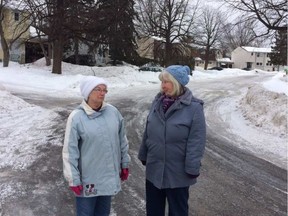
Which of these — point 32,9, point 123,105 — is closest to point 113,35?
point 32,9

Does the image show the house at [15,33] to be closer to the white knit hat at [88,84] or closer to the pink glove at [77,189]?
the white knit hat at [88,84]

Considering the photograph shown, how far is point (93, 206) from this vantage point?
3588 millimetres

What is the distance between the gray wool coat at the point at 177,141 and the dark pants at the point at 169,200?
115 mm

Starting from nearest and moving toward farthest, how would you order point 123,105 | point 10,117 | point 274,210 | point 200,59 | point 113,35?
point 274,210 < point 10,117 < point 123,105 < point 113,35 < point 200,59

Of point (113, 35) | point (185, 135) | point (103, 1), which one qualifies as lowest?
point (185, 135)

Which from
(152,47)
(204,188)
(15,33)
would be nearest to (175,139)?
(204,188)

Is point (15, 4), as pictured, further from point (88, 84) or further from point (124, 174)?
point (124, 174)

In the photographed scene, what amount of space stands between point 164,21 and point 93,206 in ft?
152

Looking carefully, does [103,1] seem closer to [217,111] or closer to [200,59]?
[217,111]

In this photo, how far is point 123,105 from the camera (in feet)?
49.5

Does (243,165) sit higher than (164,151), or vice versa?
(164,151)

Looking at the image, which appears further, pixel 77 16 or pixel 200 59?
pixel 200 59

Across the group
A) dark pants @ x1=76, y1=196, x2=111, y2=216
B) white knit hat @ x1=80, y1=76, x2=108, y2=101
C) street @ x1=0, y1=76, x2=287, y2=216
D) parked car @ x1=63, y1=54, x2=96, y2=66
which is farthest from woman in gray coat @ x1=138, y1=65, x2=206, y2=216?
parked car @ x1=63, y1=54, x2=96, y2=66

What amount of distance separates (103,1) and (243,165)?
23717mm
